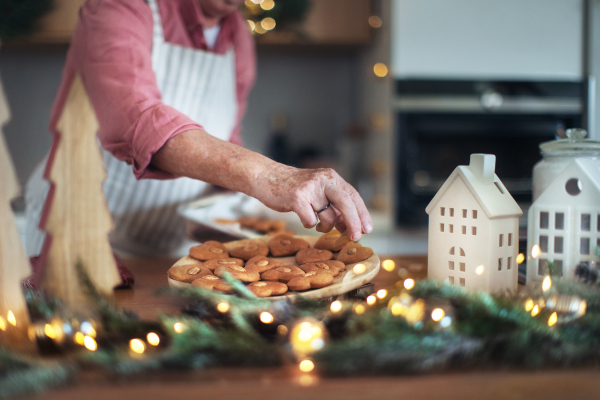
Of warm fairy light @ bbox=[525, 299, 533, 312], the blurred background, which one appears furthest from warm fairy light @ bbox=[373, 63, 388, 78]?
warm fairy light @ bbox=[525, 299, 533, 312]

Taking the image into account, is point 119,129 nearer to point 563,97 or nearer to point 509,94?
point 509,94

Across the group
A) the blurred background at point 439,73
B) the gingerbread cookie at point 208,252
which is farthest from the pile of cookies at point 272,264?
the blurred background at point 439,73

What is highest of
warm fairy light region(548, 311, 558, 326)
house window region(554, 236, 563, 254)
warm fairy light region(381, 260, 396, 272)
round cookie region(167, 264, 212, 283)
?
house window region(554, 236, 563, 254)

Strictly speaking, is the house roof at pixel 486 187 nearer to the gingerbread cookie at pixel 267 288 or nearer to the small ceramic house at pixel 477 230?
the small ceramic house at pixel 477 230

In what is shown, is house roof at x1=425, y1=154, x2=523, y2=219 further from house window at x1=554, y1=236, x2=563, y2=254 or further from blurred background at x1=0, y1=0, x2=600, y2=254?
blurred background at x1=0, y1=0, x2=600, y2=254

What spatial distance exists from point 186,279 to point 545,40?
2.09m

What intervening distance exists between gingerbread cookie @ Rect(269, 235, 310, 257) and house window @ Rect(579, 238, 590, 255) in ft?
1.27

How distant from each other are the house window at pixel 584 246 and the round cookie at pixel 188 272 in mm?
483

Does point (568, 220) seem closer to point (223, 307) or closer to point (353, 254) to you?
point (353, 254)

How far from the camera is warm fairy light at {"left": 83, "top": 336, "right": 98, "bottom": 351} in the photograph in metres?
0.43

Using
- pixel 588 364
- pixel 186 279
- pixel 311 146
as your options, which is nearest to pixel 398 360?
pixel 588 364

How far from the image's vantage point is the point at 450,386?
36 cm

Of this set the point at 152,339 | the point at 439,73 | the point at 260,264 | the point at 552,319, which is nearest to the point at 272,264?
the point at 260,264

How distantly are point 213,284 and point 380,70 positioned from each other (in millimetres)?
1761
